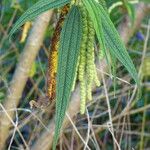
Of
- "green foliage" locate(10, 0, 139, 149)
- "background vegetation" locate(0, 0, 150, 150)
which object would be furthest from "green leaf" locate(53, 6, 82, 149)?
"background vegetation" locate(0, 0, 150, 150)

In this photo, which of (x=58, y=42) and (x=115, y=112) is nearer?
(x=58, y=42)

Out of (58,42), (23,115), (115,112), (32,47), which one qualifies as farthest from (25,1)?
(58,42)

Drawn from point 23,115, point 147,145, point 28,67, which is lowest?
point 147,145

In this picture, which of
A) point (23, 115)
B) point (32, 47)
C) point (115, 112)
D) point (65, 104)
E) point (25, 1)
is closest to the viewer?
point (65, 104)

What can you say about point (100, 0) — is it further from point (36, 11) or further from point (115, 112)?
point (115, 112)

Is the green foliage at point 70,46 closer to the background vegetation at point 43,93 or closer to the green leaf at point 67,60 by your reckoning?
the green leaf at point 67,60

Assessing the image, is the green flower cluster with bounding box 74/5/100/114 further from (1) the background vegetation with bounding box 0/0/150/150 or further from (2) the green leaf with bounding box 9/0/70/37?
(1) the background vegetation with bounding box 0/0/150/150

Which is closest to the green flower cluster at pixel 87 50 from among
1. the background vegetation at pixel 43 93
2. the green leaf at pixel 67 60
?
the green leaf at pixel 67 60

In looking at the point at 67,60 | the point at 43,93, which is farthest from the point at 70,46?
the point at 43,93
